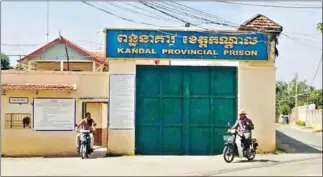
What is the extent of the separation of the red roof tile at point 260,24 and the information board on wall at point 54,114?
5.94 metres

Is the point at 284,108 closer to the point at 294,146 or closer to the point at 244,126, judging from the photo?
the point at 294,146

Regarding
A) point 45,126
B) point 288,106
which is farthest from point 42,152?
point 288,106

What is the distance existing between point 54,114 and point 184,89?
4.12 meters

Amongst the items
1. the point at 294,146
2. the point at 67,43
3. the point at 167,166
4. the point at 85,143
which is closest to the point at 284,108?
the point at 67,43

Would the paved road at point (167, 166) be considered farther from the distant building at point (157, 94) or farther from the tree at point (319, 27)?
the tree at point (319, 27)

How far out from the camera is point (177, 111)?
1833 centimetres

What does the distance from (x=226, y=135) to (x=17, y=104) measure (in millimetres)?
6532

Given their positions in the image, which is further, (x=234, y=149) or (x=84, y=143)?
(x=84, y=143)

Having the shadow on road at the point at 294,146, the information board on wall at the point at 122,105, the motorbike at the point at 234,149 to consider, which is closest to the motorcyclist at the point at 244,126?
→ the motorbike at the point at 234,149

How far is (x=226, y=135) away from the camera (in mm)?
18062

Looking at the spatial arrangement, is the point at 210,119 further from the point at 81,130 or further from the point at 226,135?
the point at 81,130

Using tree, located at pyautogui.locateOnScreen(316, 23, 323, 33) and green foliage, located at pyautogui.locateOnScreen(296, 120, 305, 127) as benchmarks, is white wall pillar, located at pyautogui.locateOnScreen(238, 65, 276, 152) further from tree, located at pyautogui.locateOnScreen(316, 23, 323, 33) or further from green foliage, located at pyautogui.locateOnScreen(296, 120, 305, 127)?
green foliage, located at pyautogui.locateOnScreen(296, 120, 305, 127)

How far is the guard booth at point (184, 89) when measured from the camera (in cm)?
1816

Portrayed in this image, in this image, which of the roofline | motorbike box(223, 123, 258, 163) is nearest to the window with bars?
motorbike box(223, 123, 258, 163)
